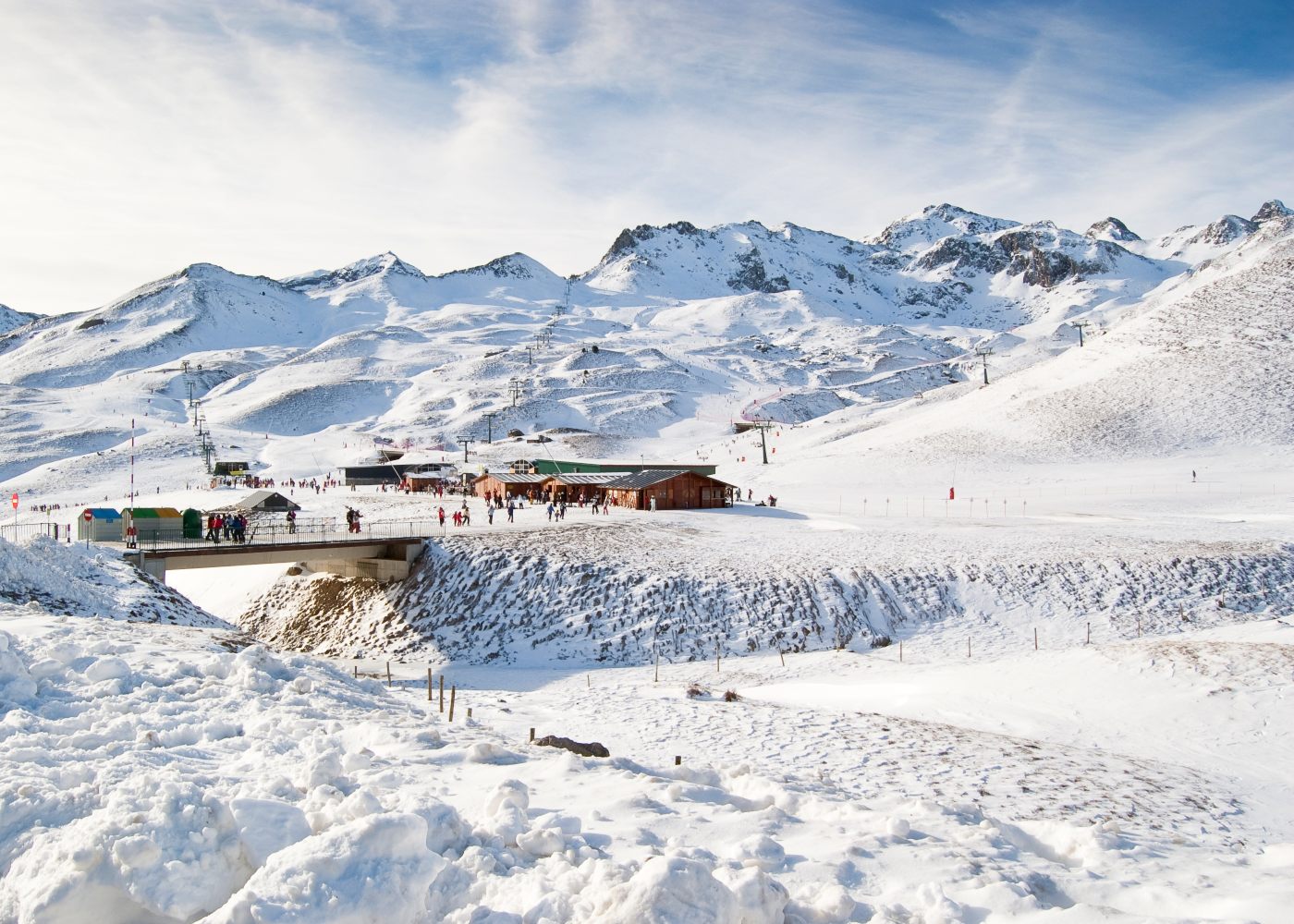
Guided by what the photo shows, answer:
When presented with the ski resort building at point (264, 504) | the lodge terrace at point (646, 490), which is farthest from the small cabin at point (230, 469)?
the lodge terrace at point (646, 490)

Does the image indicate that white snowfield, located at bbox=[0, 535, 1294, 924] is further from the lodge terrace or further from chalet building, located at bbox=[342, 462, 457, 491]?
chalet building, located at bbox=[342, 462, 457, 491]

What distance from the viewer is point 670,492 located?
58031 mm

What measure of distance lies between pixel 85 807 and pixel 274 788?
160 centimetres

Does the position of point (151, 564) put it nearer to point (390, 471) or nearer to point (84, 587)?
point (84, 587)

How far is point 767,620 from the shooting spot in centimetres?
3278

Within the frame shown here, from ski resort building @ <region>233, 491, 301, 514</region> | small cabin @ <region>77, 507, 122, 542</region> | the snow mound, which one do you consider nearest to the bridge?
small cabin @ <region>77, 507, 122, 542</region>

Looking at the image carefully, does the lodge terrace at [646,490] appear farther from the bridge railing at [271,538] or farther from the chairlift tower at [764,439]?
the chairlift tower at [764,439]

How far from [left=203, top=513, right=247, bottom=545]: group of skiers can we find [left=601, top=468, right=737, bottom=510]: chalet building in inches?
1033

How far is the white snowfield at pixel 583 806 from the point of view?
664 centimetres

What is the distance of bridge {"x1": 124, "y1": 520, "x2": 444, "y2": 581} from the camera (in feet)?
111

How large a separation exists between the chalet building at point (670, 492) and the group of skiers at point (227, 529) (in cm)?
2623

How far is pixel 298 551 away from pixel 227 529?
4605 mm

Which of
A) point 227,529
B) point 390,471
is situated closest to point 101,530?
point 227,529

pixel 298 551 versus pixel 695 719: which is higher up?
pixel 298 551
